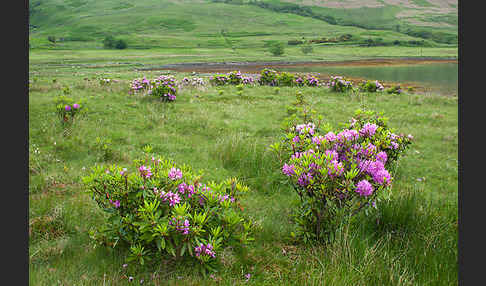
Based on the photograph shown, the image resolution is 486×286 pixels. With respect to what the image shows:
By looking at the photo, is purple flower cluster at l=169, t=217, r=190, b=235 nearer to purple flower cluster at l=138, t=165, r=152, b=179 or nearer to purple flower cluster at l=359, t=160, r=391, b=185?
purple flower cluster at l=138, t=165, r=152, b=179

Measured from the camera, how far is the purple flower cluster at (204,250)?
390 cm

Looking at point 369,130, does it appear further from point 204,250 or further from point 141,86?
point 141,86

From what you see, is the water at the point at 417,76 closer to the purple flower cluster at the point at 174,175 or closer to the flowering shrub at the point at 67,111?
the flowering shrub at the point at 67,111

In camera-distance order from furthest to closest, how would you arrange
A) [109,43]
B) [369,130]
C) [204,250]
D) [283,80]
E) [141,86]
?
[109,43]
[283,80]
[141,86]
[369,130]
[204,250]

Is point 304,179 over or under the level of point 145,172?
under

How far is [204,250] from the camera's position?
13.1ft

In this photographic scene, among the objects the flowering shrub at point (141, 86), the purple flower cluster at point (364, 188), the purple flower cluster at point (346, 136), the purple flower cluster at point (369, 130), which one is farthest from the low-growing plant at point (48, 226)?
the flowering shrub at point (141, 86)

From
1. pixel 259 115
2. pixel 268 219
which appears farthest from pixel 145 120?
pixel 268 219

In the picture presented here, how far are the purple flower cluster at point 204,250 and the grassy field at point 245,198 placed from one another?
287 mm

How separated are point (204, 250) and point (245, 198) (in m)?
2.90

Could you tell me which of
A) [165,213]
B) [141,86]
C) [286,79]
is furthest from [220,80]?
[165,213]

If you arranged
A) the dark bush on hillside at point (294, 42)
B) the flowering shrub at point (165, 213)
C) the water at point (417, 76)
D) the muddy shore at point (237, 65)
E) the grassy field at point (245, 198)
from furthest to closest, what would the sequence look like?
the dark bush on hillside at point (294, 42)
the muddy shore at point (237, 65)
the water at point (417, 76)
the grassy field at point (245, 198)
the flowering shrub at point (165, 213)

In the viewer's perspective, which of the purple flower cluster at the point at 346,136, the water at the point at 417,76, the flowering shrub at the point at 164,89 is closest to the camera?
the purple flower cluster at the point at 346,136

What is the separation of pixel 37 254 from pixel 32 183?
302 centimetres
